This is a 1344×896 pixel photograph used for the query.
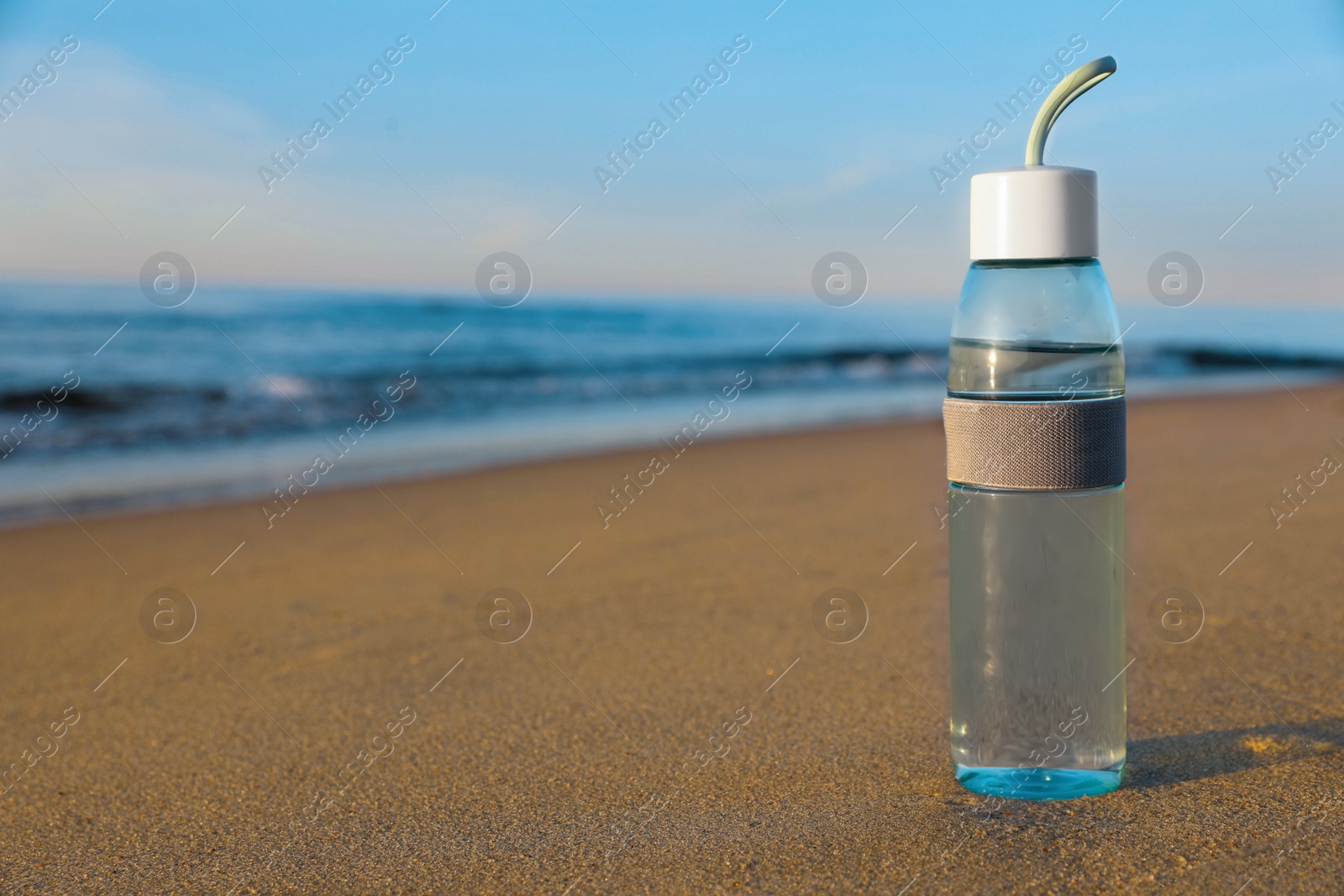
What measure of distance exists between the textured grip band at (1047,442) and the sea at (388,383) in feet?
16.9

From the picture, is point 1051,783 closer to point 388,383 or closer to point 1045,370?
point 1045,370

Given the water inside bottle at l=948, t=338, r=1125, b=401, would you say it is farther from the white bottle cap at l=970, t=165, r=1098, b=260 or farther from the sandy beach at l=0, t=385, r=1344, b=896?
the sandy beach at l=0, t=385, r=1344, b=896

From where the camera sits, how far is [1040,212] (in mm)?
1431

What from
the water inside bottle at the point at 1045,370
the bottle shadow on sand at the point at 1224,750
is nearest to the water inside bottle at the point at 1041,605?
the water inside bottle at the point at 1045,370

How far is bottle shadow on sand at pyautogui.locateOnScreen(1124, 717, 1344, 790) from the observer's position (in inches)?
64.1

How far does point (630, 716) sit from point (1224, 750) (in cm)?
107

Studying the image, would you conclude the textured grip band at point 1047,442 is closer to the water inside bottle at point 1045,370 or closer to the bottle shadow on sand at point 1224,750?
the water inside bottle at point 1045,370

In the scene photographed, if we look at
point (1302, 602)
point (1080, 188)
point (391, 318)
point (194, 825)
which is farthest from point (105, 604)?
point (391, 318)

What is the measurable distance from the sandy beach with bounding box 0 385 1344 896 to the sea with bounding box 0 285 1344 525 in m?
2.95

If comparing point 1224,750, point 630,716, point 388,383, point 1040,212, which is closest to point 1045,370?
point 1040,212

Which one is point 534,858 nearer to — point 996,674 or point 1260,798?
point 996,674

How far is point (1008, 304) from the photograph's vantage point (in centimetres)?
147

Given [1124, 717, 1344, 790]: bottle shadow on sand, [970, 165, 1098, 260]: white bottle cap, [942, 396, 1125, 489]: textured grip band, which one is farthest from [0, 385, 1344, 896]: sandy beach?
[970, 165, 1098, 260]: white bottle cap

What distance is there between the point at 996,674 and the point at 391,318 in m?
21.5
